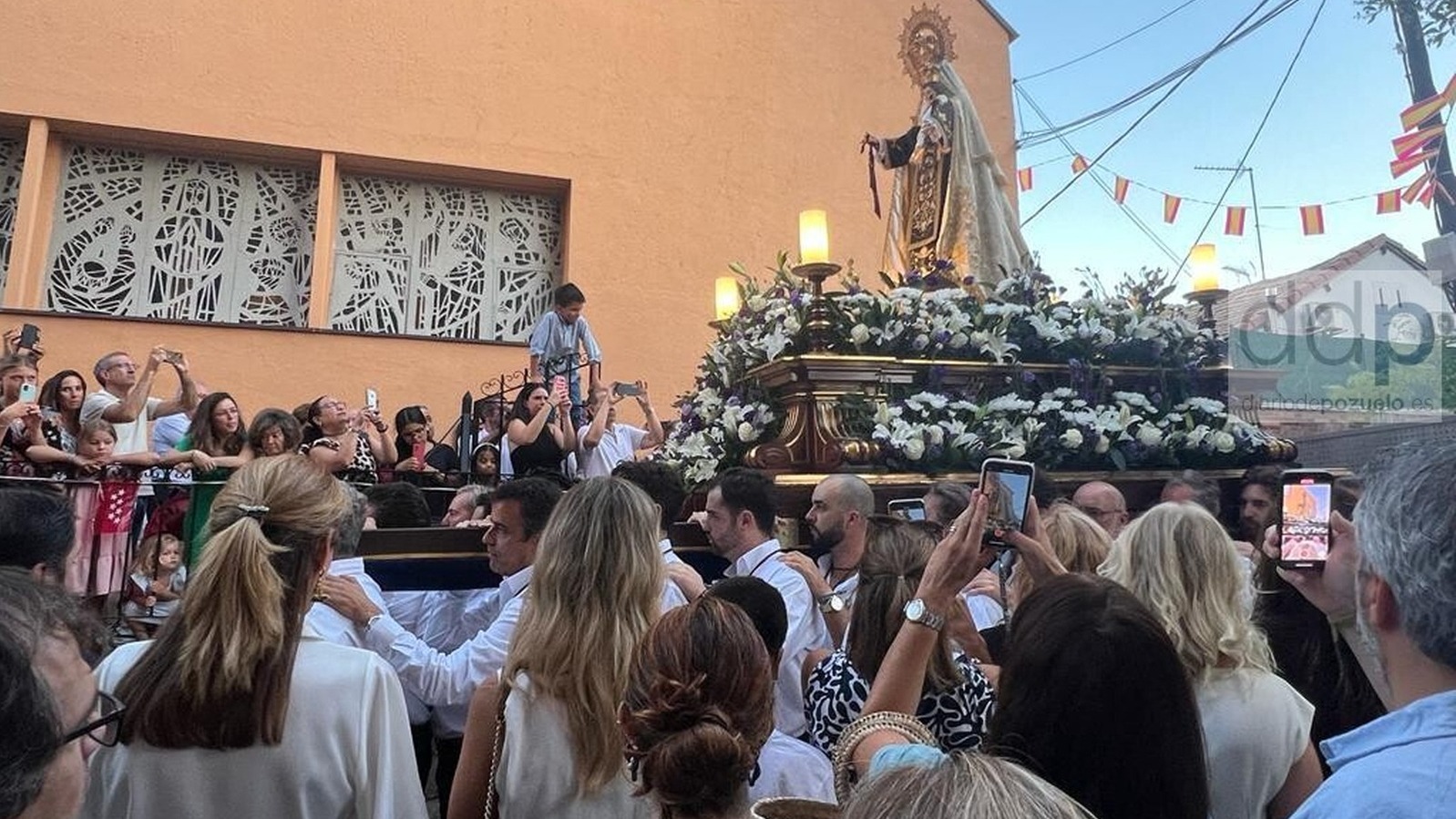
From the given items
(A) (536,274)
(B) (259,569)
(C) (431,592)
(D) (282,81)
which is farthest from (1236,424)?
(D) (282,81)

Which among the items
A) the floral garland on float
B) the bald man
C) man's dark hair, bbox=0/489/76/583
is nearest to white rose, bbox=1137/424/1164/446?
the floral garland on float

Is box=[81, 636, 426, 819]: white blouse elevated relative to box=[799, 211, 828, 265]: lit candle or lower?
lower

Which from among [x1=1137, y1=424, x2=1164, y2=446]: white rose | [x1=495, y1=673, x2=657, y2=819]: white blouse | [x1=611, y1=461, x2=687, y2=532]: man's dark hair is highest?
[x1=1137, y1=424, x2=1164, y2=446]: white rose

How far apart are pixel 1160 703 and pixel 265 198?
11249 mm

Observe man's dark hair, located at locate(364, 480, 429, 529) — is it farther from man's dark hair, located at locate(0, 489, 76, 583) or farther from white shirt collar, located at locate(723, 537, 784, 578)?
man's dark hair, located at locate(0, 489, 76, 583)

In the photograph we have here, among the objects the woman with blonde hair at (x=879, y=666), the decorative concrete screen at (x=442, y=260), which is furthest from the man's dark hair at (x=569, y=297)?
the woman with blonde hair at (x=879, y=666)

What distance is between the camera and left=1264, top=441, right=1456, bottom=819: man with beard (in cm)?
95

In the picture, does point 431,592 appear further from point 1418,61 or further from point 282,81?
point 282,81

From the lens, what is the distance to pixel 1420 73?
650cm

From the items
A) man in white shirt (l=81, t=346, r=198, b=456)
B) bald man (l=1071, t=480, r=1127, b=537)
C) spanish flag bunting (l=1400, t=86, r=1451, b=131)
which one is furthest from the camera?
spanish flag bunting (l=1400, t=86, r=1451, b=131)

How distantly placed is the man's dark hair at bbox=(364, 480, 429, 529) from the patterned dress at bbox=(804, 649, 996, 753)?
2488 mm

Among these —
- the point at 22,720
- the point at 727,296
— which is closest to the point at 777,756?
the point at 22,720

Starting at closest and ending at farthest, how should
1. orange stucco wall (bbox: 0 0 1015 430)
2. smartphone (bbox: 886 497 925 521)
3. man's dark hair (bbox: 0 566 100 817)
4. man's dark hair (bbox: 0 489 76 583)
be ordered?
man's dark hair (bbox: 0 566 100 817) < man's dark hair (bbox: 0 489 76 583) < smartphone (bbox: 886 497 925 521) < orange stucco wall (bbox: 0 0 1015 430)

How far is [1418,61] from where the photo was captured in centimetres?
646
